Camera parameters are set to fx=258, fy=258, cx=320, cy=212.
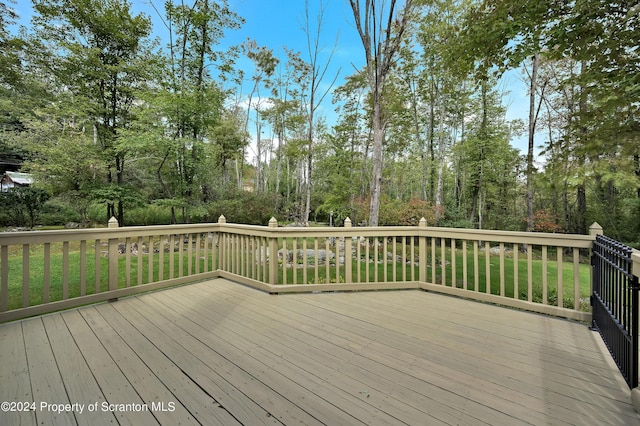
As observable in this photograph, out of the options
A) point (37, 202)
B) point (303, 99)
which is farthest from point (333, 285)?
point (37, 202)

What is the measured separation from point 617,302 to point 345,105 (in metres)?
12.8

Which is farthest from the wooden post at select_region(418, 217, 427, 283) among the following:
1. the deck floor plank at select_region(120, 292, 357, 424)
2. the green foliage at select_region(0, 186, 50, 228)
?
the green foliage at select_region(0, 186, 50, 228)

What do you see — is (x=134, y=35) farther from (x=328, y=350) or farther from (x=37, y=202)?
(x=328, y=350)

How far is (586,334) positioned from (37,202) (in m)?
15.9

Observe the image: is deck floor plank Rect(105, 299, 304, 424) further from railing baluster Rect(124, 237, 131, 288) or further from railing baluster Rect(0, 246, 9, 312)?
railing baluster Rect(0, 246, 9, 312)

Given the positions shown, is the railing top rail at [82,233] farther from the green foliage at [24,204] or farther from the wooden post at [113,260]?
the green foliage at [24,204]

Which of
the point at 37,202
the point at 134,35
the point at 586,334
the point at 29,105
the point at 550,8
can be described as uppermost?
the point at 134,35

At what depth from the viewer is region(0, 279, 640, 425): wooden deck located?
52.8 inches

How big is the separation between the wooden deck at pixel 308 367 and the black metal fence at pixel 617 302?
4.6 inches

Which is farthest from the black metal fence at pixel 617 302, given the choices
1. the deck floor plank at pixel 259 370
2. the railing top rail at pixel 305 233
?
the deck floor plank at pixel 259 370

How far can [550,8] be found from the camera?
9.98 ft

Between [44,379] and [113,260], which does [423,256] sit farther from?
[113,260]

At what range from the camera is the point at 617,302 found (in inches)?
71.7

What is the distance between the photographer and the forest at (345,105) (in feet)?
9.72
